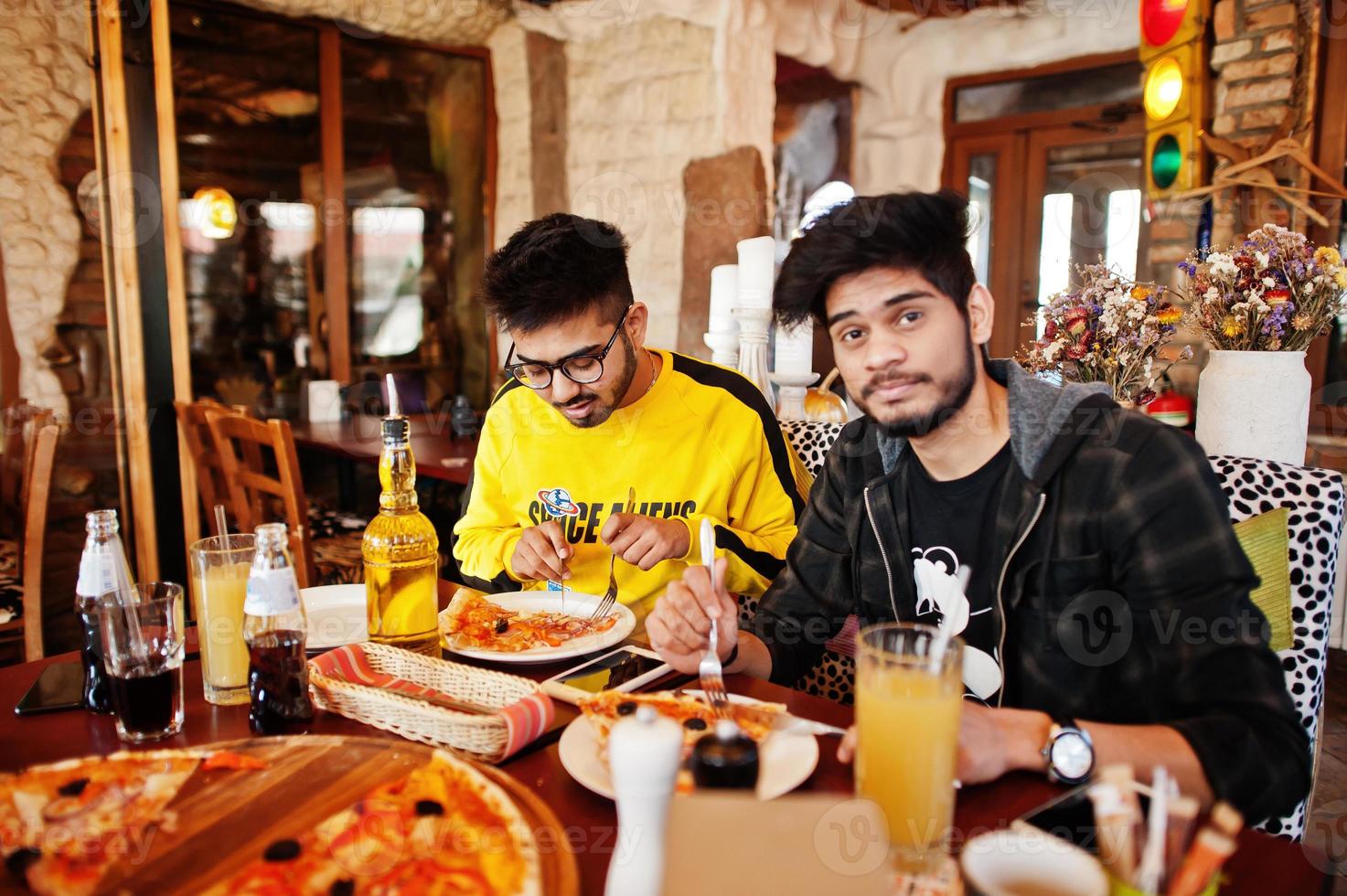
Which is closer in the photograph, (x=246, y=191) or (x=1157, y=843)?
(x=1157, y=843)

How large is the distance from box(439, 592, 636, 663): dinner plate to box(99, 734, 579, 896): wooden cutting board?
15.2 inches

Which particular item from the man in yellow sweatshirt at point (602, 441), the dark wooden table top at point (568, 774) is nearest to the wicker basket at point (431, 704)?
the dark wooden table top at point (568, 774)

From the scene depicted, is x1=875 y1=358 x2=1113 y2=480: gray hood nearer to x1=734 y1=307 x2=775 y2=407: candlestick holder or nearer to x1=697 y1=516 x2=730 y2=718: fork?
x1=697 y1=516 x2=730 y2=718: fork

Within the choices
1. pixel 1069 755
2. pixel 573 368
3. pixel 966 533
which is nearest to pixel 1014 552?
pixel 966 533

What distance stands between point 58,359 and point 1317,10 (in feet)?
19.3

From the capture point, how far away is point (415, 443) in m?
4.12

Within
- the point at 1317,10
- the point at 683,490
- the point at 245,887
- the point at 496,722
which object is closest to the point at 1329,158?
the point at 1317,10

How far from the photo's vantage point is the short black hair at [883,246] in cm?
143

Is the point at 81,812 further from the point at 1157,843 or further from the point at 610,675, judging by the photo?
the point at 1157,843

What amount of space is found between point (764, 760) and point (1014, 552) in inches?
22.3

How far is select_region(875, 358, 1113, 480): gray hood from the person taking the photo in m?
1.39

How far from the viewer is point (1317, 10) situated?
4051mm

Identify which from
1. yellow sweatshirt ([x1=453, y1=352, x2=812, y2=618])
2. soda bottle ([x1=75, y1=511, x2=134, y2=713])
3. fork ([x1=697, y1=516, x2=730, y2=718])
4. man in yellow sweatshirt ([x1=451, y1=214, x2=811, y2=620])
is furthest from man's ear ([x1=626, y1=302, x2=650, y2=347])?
soda bottle ([x1=75, y1=511, x2=134, y2=713])

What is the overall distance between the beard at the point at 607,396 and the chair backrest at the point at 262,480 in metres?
1.26
